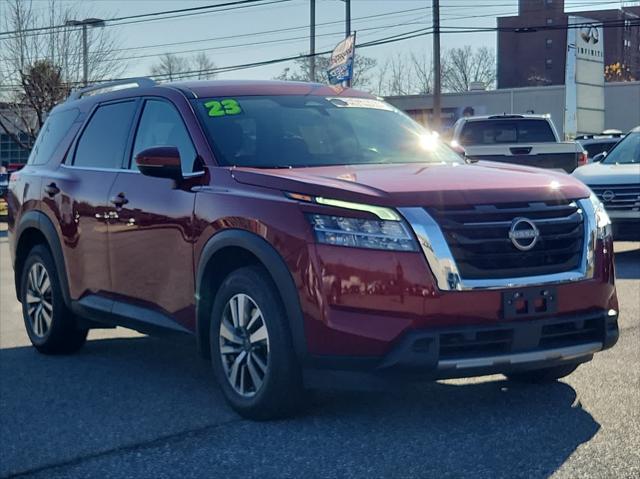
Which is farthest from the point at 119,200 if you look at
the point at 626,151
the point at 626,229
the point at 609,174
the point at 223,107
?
the point at 626,151

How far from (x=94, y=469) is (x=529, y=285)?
86.3 inches

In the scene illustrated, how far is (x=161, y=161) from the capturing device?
5672 mm

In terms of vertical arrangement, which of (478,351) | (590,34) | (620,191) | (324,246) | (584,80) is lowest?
(478,351)

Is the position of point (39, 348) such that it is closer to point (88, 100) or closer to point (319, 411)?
point (88, 100)

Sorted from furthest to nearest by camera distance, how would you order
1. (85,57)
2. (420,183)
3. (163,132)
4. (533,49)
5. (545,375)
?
(533,49)
(85,57)
(163,132)
(545,375)
(420,183)

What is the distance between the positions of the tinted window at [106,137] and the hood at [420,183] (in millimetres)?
1488

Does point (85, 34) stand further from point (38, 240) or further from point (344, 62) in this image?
point (38, 240)

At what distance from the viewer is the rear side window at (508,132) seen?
57.2ft

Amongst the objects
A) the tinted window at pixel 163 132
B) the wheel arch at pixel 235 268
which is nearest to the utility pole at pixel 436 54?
the tinted window at pixel 163 132

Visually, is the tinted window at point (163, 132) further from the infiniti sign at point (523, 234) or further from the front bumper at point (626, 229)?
the front bumper at point (626, 229)

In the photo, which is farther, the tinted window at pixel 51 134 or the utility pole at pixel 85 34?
the utility pole at pixel 85 34

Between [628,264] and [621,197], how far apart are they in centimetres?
92

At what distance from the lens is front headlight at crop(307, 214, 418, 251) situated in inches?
185

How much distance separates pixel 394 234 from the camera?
471cm
